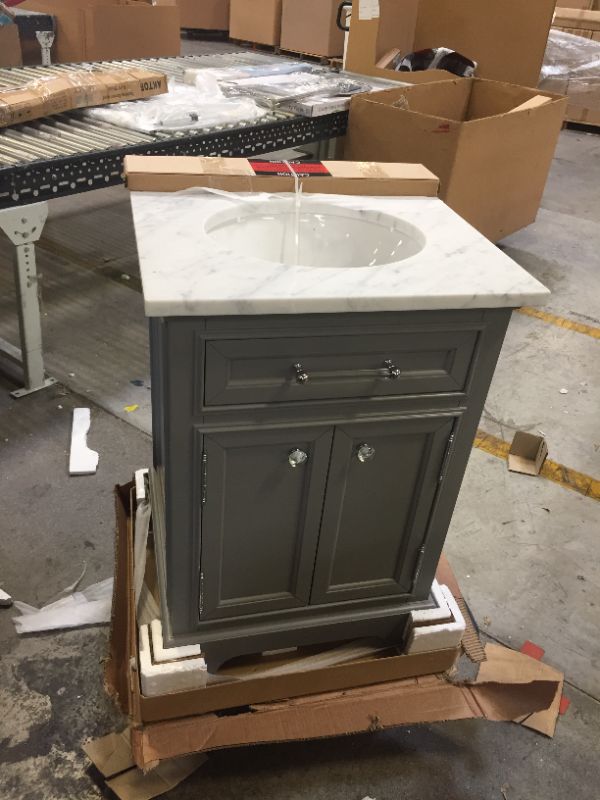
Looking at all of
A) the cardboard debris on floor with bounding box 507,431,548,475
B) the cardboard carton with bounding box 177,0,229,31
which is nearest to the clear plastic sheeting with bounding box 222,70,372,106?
the cardboard debris on floor with bounding box 507,431,548,475

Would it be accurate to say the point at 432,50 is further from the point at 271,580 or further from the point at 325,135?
the point at 271,580

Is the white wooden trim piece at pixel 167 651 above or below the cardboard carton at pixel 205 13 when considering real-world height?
below

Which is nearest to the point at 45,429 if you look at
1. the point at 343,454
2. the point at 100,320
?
the point at 100,320

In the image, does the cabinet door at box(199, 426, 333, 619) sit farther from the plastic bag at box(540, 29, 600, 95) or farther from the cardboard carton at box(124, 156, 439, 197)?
the plastic bag at box(540, 29, 600, 95)

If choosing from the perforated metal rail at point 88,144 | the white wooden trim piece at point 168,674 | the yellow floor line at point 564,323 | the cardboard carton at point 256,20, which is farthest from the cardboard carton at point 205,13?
the white wooden trim piece at point 168,674

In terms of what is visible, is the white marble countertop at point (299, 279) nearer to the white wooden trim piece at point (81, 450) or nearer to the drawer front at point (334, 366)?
the drawer front at point (334, 366)

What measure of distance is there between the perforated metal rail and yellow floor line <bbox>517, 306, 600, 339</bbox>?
4.02 ft

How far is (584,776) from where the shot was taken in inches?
54.7

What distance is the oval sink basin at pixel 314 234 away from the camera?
1380 mm

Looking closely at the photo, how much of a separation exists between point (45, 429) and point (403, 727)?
4.62ft

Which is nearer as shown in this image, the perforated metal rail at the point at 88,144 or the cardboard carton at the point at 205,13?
the perforated metal rail at the point at 88,144

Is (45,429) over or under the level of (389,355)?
under

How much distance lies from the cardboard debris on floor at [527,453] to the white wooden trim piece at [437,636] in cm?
93

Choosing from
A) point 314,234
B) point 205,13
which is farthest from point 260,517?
point 205,13
